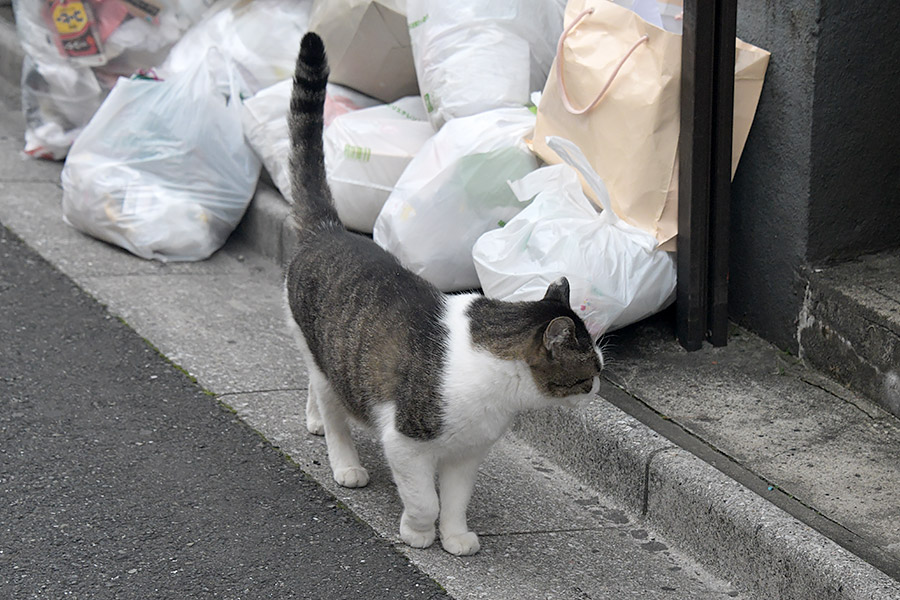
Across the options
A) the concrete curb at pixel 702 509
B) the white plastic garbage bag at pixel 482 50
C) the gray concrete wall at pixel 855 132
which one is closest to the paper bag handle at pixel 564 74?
the white plastic garbage bag at pixel 482 50

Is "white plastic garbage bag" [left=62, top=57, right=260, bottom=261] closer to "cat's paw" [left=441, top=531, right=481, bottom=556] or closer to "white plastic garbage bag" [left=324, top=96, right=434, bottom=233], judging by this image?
"white plastic garbage bag" [left=324, top=96, right=434, bottom=233]

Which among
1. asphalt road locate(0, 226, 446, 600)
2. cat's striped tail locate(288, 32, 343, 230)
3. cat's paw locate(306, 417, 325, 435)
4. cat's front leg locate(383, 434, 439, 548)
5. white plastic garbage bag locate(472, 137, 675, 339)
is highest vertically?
cat's striped tail locate(288, 32, 343, 230)

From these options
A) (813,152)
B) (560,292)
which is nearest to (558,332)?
(560,292)

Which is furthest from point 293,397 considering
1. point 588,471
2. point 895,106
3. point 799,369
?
point 895,106

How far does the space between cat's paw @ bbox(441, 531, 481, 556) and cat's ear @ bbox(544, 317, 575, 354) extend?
1.98 feet

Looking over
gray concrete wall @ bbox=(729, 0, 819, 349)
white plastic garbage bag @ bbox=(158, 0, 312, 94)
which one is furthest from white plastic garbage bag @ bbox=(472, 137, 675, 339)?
white plastic garbage bag @ bbox=(158, 0, 312, 94)

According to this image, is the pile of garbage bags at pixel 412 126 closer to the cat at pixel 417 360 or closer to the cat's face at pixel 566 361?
the cat at pixel 417 360

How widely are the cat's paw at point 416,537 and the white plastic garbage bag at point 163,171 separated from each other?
222 centimetres

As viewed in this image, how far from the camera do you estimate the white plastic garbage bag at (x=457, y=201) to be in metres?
3.65

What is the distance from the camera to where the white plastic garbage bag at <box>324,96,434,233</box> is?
4.11 meters

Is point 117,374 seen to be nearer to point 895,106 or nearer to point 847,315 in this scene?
point 847,315

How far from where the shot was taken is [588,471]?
3094 mm

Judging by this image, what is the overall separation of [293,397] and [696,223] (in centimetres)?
138

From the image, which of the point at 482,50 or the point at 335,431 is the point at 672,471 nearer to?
the point at 335,431
